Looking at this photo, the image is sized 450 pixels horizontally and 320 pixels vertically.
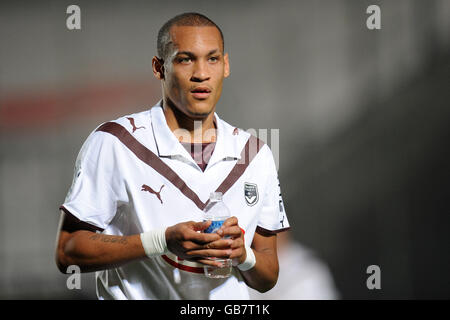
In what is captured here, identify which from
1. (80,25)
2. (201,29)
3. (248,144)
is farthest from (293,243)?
(80,25)

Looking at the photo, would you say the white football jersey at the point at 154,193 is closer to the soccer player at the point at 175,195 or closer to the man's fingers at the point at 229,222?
the soccer player at the point at 175,195

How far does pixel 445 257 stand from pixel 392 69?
3.71 ft

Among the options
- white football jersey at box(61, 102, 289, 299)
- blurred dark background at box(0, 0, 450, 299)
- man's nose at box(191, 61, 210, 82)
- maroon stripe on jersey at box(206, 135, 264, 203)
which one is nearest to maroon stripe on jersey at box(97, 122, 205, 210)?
white football jersey at box(61, 102, 289, 299)

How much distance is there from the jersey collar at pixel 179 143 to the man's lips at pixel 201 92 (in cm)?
17

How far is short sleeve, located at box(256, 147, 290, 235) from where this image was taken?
201 centimetres

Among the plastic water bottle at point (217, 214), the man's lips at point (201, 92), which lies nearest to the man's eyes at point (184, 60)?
the man's lips at point (201, 92)

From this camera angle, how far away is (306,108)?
9.75ft

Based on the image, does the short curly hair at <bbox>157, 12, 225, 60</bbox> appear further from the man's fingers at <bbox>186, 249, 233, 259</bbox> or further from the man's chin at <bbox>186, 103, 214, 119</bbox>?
the man's fingers at <bbox>186, 249, 233, 259</bbox>

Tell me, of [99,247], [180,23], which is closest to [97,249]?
[99,247]

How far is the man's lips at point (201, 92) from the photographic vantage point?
188 centimetres

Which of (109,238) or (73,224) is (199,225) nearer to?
(109,238)

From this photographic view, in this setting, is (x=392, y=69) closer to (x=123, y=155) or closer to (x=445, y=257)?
(x=445, y=257)

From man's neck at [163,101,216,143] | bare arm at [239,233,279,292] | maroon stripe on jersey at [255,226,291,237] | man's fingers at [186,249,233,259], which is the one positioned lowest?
bare arm at [239,233,279,292]

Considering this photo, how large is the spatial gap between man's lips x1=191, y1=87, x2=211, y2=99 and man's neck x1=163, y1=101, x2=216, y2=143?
107 mm
